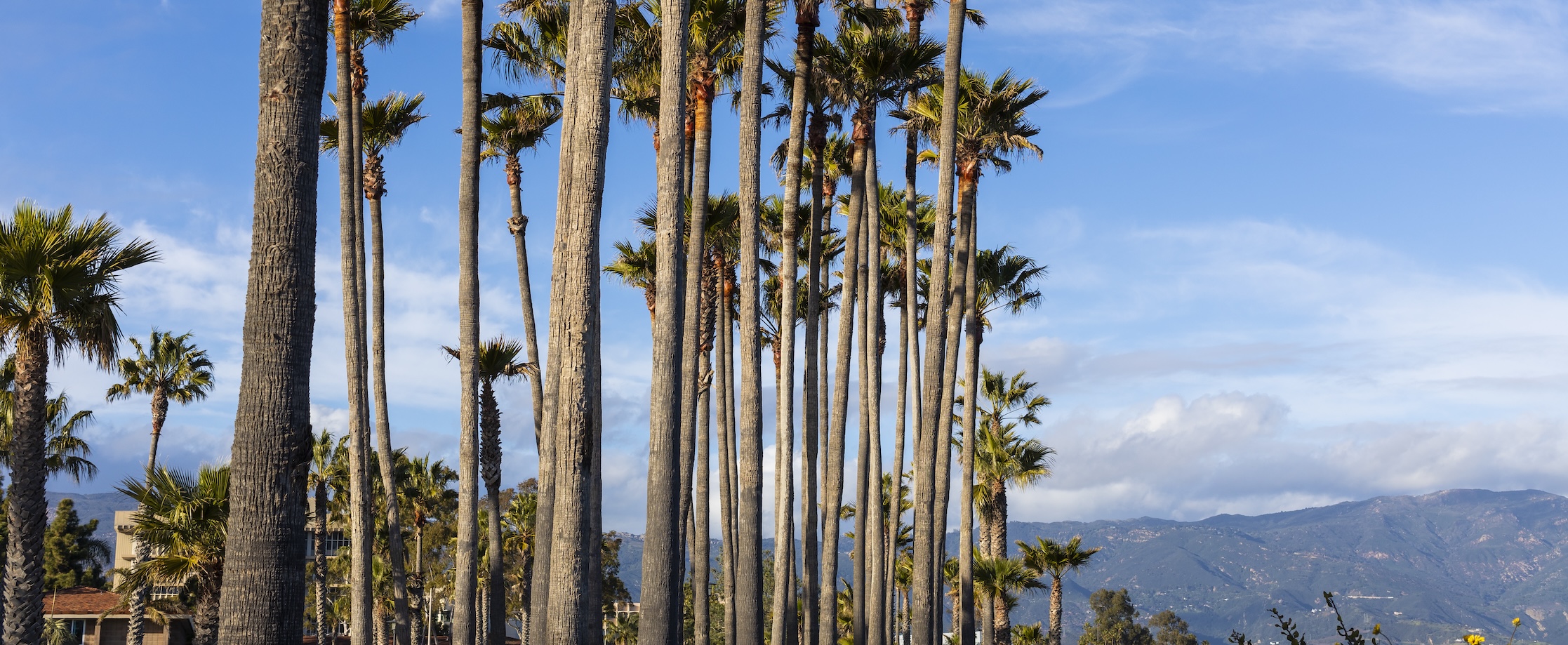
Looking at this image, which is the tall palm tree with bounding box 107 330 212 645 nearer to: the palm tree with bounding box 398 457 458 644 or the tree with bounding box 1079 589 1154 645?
the palm tree with bounding box 398 457 458 644

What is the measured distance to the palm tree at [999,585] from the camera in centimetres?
3338

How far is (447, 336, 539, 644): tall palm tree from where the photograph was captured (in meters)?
26.0

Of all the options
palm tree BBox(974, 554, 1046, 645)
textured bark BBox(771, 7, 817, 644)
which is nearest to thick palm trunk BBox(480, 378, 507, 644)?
textured bark BBox(771, 7, 817, 644)

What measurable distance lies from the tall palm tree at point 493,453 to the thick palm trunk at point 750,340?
27.1 feet

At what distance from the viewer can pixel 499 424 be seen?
27.6 m

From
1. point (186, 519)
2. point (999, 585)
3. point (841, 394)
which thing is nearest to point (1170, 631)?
point (999, 585)

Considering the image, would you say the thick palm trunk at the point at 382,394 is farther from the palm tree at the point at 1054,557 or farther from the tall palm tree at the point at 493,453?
the palm tree at the point at 1054,557

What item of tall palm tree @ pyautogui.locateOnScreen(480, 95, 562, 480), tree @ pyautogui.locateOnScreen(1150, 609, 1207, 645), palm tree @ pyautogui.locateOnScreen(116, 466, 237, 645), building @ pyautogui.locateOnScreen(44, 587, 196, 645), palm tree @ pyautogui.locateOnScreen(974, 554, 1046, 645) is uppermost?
tall palm tree @ pyautogui.locateOnScreen(480, 95, 562, 480)

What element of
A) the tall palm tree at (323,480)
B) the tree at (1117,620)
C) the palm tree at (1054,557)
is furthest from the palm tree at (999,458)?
the tree at (1117,620)

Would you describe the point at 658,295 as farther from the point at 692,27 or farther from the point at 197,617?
the point at 197,617

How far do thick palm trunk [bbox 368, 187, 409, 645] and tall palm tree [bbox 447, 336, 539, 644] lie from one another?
274cm

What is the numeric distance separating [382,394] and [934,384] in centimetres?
1113

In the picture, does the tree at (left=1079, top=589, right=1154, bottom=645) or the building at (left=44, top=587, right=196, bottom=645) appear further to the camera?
the tree at (left=1079, top=589, right=1154, bottom=645)

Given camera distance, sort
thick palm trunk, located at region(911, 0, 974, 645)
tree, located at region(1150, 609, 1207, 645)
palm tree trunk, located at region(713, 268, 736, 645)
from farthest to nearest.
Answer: tree, located at region(1150, 609, 1207, 645)
palm tree trunk, located at region(713, 268, 736, 645)
thick palm trunk, located at region(911, 0, 974, 645)
